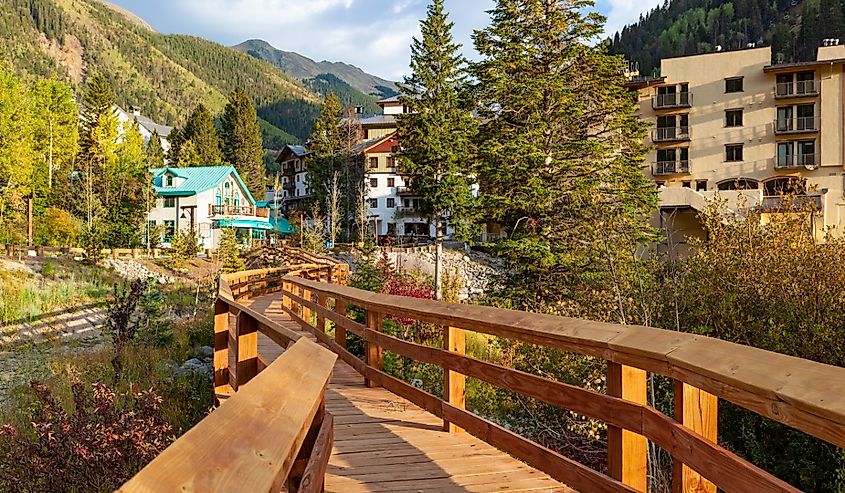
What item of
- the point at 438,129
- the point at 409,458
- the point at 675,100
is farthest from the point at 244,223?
the point at 409,458

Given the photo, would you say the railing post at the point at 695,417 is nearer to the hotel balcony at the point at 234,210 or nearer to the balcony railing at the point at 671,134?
the balcony railing at the point at 671,134

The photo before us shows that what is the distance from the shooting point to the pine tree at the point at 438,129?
31750mm

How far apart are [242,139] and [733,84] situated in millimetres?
44779

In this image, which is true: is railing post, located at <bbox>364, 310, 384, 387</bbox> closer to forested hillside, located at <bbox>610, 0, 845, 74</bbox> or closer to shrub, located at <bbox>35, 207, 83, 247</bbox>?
shrub, located at <bbox>35, 207, 83, 247</bbox>

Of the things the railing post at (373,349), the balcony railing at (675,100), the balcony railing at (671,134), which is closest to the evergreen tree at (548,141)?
the balcony railing at (675,100)

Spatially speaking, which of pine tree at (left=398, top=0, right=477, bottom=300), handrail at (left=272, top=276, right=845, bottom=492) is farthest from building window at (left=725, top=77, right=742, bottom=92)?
handrail at (left=272, top=276, right=845, bottom=492)

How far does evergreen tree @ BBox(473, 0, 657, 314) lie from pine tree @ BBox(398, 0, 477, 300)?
5.68 m

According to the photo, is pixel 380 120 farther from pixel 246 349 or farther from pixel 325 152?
pixel 246 349

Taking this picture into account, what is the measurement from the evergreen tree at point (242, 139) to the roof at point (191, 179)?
14979 mm

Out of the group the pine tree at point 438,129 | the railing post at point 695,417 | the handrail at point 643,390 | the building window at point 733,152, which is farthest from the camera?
the building window at point 733,152

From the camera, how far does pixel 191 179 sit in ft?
161

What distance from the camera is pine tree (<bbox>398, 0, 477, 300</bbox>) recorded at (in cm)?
3175

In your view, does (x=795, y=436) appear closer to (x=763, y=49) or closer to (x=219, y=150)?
(x=763, y=49)

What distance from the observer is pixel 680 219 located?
36.4m
